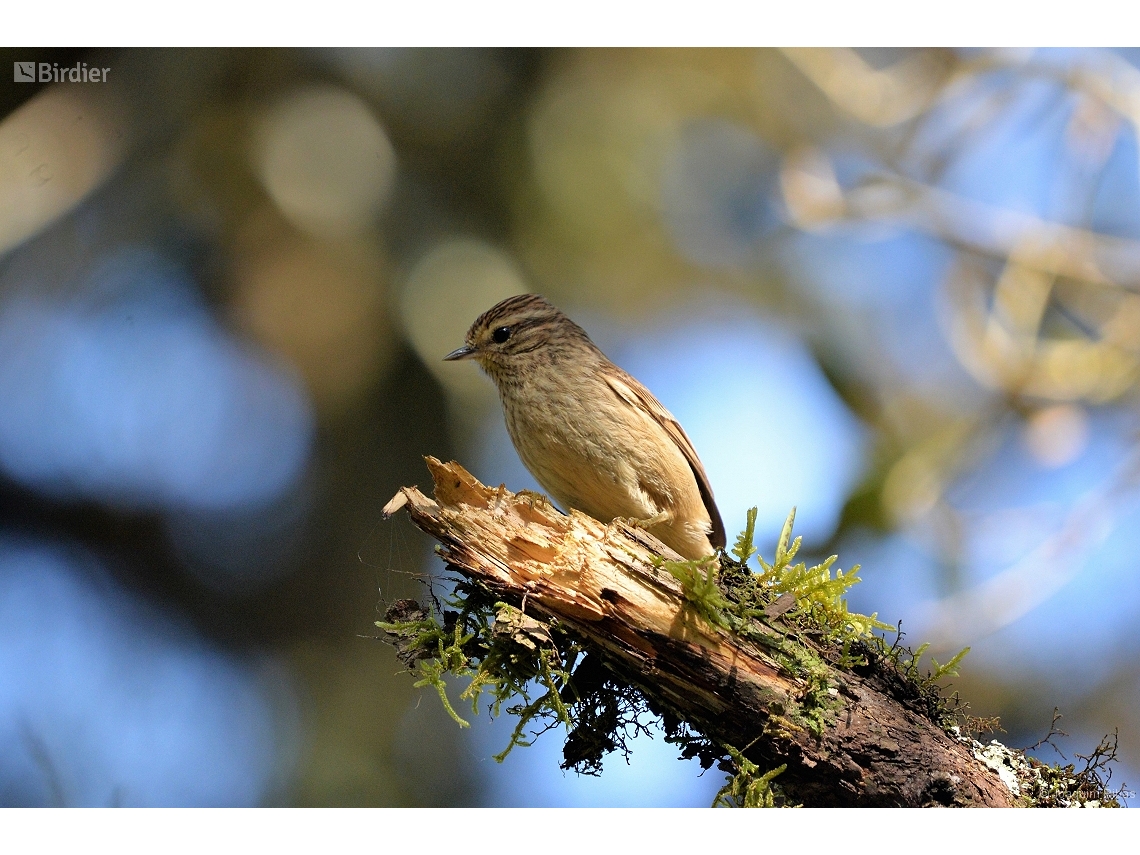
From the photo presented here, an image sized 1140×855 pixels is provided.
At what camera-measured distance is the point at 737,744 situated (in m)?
2.75

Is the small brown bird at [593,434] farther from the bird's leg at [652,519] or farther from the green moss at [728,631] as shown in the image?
the green moss at [728,631]

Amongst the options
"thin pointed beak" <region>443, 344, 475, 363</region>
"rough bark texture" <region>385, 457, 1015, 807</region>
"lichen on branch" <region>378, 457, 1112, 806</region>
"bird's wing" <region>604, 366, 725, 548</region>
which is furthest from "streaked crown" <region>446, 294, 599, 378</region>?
"rough bark texture" <region>385, 457, 1015, 807</region>

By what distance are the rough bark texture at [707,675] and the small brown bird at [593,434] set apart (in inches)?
34.0

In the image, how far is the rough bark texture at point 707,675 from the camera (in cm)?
270

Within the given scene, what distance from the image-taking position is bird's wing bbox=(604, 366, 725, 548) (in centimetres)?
412

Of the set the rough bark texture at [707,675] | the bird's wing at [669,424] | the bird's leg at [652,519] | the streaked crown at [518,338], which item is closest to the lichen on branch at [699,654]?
the rough bark texture at [707,675]

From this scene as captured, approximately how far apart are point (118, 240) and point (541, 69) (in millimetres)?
2778

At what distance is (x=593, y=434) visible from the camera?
151 inches

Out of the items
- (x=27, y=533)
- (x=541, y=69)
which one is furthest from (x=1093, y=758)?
(x=27, y=533)

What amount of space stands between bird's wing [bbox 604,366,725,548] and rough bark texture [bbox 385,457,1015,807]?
4.43ft

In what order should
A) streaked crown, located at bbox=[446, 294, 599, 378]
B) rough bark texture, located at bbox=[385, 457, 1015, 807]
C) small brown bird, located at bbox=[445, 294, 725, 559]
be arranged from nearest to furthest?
rough bark texture, located at bbox=[385, 457, 1015, 807] < small brown bird, located at bbox=[445, 294, 725, 559] < streaked crown, located at bbox=[446, 294, 599, 378]

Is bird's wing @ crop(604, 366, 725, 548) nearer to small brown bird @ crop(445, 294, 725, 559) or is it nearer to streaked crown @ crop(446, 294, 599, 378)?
small brown bird @ crop(445, 294, 725, 559)

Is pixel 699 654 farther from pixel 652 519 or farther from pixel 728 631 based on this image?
pixel 652 519

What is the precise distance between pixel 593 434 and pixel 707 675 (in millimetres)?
1346
